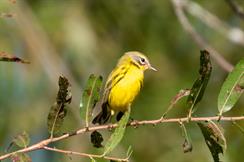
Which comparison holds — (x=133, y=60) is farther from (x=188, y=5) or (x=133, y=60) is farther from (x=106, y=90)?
(x=188, y=5)

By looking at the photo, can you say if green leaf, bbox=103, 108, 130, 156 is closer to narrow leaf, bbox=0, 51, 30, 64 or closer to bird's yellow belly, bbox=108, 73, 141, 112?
narrow leaf, bbox=0, 51, 30, 64

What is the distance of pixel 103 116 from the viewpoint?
3.15 metres

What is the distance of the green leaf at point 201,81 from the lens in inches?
79.7

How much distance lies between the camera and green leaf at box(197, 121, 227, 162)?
6.59ft

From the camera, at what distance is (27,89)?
5.38 m

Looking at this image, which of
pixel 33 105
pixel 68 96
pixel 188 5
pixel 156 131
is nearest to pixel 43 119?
pixel 33 105

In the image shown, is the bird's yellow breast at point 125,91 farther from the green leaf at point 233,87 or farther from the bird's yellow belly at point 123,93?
the green leaf at point 233,87

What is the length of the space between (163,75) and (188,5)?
1.54 m

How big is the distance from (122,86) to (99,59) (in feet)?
8.36

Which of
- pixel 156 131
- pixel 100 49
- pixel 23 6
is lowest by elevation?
pixel 156 131

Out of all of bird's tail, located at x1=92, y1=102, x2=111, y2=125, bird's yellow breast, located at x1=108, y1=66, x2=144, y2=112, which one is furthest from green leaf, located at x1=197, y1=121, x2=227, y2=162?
bird's yellow breast, located at x1=108, y1=66, x2=144, y2=112

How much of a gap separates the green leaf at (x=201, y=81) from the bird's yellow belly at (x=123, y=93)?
45.1 inches

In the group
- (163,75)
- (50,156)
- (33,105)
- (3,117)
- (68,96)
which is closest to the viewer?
(68,96)

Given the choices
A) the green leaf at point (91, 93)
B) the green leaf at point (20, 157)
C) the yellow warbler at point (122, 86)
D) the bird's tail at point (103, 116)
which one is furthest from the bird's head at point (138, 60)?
the green leaf at point (20, 157)
